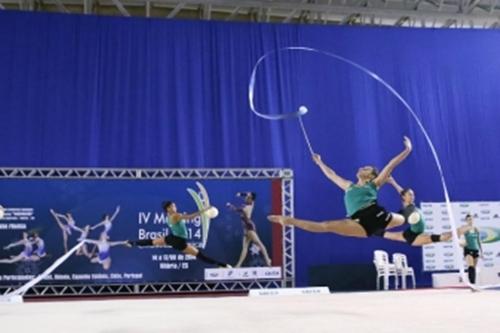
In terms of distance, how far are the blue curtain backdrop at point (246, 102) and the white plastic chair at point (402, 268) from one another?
157 millimetres

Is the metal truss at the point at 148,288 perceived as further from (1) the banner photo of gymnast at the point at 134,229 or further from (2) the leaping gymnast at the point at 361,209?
(2) the leaping gymnast at the point at 361,209

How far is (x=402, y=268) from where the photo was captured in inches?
334

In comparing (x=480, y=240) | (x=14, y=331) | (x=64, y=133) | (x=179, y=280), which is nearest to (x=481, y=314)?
(x=14, y=331)

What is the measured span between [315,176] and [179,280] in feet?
8.52

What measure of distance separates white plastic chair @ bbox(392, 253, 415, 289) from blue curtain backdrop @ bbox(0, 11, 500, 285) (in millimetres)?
157

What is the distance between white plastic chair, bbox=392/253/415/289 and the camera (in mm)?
8483

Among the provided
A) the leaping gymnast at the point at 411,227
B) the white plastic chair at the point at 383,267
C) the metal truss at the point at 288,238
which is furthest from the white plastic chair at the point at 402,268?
the metal truss at the point at 288,238

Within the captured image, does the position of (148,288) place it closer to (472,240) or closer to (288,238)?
(288,238)

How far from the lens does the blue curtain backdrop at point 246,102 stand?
8.25m

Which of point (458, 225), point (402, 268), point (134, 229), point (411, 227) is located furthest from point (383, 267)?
point (134, 229)

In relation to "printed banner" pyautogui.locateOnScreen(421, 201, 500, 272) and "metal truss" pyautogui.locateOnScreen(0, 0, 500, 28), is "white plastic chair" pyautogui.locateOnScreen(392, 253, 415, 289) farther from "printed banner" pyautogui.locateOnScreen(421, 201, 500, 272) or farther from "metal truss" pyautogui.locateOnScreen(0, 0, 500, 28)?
"metal truss" pyautogui.locateOnScreen(0, 0, 500, 28)

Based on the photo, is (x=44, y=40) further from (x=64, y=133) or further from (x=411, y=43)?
(x=411, y=43)

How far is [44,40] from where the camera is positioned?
8430 millimetres

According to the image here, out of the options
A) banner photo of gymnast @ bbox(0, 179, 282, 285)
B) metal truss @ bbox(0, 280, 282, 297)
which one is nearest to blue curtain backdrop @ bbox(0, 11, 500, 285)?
banner photo of gymnast @ bbox(0, 179, 282, 285)
